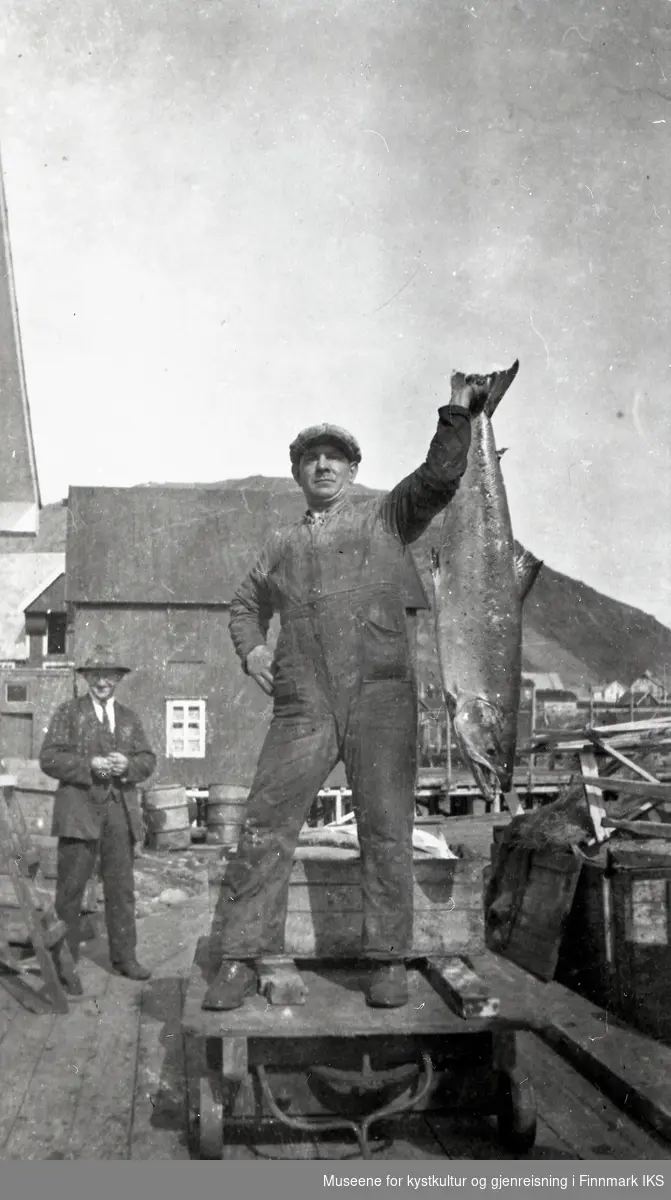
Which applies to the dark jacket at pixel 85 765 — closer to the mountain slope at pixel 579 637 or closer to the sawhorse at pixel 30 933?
the sawhorse at pixel 30 933

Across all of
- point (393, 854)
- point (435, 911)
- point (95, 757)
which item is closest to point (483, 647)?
point (393, 854)

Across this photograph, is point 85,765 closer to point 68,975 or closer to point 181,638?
point 68,975

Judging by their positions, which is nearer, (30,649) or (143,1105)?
(143,1105)

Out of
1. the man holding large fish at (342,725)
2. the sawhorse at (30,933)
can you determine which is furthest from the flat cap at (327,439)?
the sawhorse at (30,933)

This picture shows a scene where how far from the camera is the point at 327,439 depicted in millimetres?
3531

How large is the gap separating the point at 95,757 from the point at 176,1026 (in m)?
1.86

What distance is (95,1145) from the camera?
3459 mm

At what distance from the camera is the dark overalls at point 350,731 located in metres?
3.40

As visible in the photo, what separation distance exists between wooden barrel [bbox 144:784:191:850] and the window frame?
728cm

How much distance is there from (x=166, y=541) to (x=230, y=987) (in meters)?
20.5

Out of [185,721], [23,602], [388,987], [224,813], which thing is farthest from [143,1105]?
[23,602]

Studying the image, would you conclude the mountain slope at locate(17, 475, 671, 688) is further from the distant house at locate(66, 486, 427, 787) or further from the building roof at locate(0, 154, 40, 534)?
the building roof at locate(0, 154, 40, 534)

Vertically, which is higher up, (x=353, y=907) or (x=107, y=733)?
(x=107, y=733)
